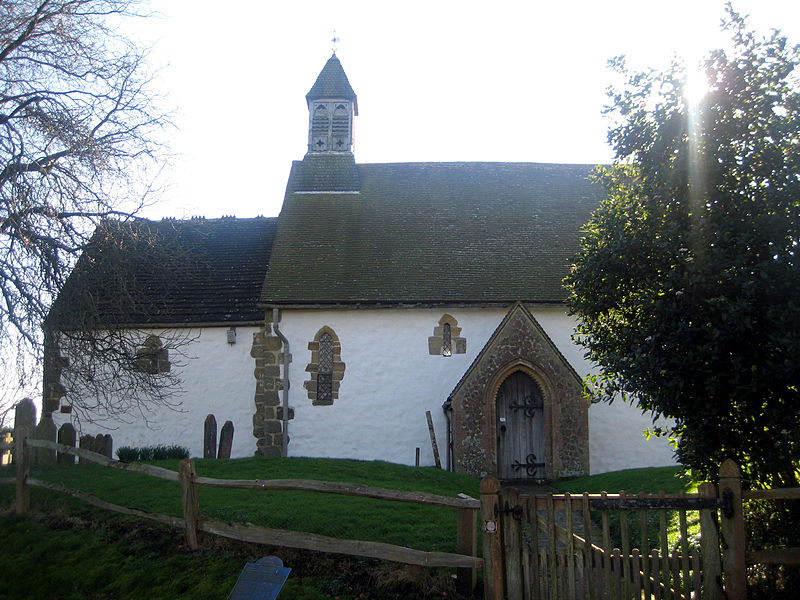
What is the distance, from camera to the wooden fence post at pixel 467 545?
7.45 meters

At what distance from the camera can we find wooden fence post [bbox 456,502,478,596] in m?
7.45

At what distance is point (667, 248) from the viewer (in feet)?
27.0

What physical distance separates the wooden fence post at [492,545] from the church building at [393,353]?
31.9ft

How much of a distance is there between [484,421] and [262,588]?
10839mm

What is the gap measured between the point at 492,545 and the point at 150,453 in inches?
478

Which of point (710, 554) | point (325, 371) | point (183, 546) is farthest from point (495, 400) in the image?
point (710, 554)

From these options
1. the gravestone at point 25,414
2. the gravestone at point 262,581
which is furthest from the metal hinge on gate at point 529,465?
the gravestone at point 262,581

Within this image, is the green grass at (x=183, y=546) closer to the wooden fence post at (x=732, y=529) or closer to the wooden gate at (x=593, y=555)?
the wooden gate at (x=593, y=555)

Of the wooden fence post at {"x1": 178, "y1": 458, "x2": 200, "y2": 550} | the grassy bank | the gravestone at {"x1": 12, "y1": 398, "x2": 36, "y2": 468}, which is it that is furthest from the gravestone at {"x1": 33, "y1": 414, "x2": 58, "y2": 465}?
the wooden fence post at {"x1": 178, "y1": 458, "x2": 200, "y2": 550}

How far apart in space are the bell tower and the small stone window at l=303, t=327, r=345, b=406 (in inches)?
325

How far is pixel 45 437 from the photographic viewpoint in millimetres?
14555

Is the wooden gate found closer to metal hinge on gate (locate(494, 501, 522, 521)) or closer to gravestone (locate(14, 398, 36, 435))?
metal hinge on gate (locate(494, 501, 522, 521))

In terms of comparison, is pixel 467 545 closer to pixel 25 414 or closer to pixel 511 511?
pixel 511 511

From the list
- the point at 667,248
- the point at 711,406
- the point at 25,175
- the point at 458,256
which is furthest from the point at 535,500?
the point at 458,256
